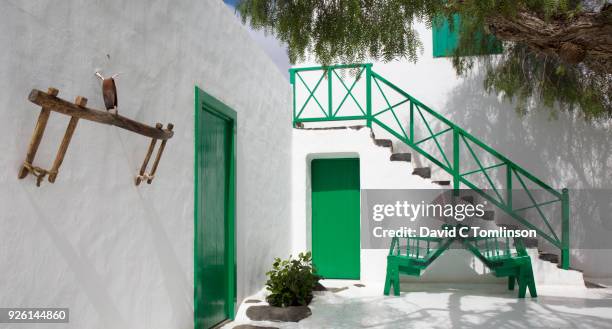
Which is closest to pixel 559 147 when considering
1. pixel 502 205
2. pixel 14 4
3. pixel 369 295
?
pixel 502 205

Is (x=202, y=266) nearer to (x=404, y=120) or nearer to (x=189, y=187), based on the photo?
(x=189, y=187)

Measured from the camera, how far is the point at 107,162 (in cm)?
295

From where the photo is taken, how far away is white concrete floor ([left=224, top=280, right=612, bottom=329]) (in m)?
5.07

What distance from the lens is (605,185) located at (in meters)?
7.84

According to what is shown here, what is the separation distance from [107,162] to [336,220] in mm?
5399

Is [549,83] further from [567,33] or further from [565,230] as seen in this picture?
[567,33]

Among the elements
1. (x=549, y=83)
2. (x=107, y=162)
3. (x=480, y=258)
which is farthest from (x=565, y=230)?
(x=107, y=162)

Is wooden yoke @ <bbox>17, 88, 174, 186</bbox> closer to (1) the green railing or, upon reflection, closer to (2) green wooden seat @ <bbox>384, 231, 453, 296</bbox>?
(2) green wooden seat @ <bbox>384, 231, 453, 296</bbox>

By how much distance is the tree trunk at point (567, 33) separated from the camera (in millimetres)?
3148

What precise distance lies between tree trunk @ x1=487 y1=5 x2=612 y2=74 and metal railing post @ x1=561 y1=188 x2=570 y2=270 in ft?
13.8

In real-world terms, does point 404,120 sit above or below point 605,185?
above

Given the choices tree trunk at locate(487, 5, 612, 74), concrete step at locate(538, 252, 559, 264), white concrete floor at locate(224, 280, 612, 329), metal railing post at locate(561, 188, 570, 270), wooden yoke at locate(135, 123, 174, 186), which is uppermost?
tree trunk at locate(487, 5, 612, 74)

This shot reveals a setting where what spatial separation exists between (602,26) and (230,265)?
12.3 ft

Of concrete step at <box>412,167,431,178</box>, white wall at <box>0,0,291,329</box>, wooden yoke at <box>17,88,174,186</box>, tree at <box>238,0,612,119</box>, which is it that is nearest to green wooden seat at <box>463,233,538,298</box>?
concrete step at <box>412,167,431,178</box>
